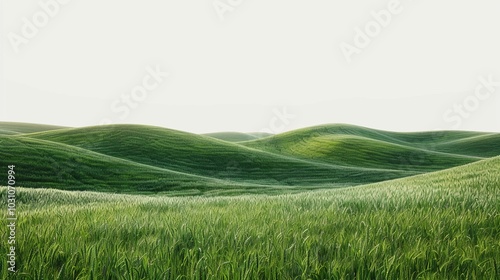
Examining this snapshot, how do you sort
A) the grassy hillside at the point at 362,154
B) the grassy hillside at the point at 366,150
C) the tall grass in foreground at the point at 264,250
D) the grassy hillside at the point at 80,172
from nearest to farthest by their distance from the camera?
the tall grass in foreground at the point at 264,250 → the grassy hillside at the point at 80,172 → the grassy hillside at the point at 362,154 → the grassy hillside at the point at 366,150

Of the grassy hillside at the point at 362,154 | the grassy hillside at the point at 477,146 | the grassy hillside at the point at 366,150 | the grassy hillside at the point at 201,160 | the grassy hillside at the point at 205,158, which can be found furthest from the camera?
the grassy hillside at the point at 477,146

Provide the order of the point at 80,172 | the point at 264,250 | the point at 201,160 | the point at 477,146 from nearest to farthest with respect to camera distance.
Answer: the point at 264,250
the point at 80,172
the point at 201,160
the point at 477,146

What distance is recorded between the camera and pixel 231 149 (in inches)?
2308

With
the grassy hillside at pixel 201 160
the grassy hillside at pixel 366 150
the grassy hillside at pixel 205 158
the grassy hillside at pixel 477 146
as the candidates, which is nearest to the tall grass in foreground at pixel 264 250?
the grassy hillside at pixel 201 160

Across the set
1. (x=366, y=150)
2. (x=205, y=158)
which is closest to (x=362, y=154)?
(x=366, y=150)

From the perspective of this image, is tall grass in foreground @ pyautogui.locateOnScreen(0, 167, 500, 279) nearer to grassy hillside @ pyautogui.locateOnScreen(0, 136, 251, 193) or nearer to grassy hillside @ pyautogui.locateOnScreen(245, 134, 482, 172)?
grassy hillside @ pyautogui.locateOnScreen(0, 136, 251, 193)

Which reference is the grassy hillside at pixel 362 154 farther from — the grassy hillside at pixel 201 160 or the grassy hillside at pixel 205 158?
the grassy hillside at pixel 205 158

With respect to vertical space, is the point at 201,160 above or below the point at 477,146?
below

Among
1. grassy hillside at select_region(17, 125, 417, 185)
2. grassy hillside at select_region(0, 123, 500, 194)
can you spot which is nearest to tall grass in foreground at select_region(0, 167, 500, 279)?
grassy hillside at select_region(0, 123, 500, 194)

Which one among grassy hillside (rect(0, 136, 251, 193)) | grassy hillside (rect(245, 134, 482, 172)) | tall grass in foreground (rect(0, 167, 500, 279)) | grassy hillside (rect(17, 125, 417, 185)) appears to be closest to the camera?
tall grass in foreground (rect(0, 167, 500, 279))

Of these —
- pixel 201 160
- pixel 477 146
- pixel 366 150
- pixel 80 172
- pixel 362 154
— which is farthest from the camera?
pixel 477 146

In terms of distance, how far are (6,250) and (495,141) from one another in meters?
113

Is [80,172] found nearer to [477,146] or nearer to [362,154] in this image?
[362,154]

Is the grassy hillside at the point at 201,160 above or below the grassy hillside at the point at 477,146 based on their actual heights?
below
